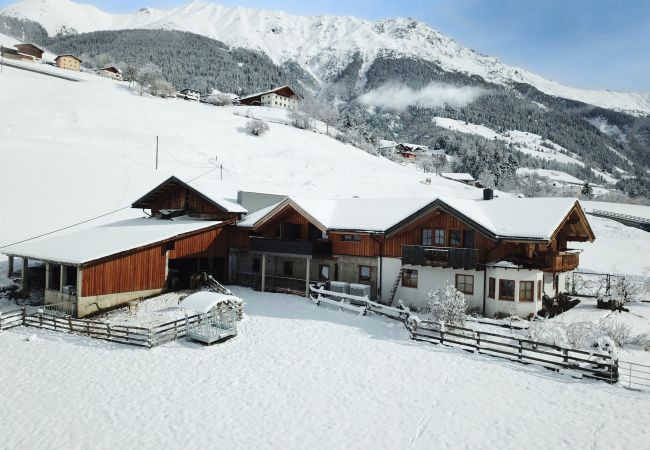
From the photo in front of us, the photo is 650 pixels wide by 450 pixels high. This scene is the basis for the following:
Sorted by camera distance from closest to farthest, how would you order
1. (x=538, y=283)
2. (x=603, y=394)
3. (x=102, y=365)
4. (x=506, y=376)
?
(x=603, y=394), (x=506, y=376), (x=102, y=365), (x=538, y=283)

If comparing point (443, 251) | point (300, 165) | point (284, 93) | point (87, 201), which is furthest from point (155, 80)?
point (443, 251)

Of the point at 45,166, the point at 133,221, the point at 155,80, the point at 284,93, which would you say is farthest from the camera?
the point at 284,93

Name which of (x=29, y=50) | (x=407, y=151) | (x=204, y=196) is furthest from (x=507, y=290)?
(x=29, y=50)

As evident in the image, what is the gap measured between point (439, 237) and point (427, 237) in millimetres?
777

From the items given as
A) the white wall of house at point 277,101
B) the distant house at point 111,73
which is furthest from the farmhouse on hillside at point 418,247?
the distant house at point 111,73

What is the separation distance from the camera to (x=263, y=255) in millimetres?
31078

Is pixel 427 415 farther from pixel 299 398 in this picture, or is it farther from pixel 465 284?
pixel 465 284

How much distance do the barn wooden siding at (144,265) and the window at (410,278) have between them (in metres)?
14.1

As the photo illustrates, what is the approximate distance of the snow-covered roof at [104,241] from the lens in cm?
2591

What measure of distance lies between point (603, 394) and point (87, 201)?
158ft

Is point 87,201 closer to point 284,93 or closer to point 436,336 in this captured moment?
point 436,336

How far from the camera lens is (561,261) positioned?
89.7 feet

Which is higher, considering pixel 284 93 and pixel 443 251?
pixel 284 93

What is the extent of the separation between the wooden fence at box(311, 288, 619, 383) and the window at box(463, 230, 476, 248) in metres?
6.46
